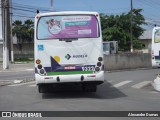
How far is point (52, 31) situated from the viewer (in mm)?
14680

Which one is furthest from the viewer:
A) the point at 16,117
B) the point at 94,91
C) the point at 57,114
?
the point at 94,91

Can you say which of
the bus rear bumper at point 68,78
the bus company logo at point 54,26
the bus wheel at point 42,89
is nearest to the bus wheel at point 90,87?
the bus rear bumper at point 68,78

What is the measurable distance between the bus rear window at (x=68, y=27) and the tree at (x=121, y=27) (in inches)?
2107

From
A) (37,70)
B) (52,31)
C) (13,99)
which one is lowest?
(13,99)

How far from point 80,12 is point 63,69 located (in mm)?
2250

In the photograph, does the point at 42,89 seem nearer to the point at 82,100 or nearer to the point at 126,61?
the point at 82,100

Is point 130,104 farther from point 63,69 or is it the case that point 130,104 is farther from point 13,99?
point 13,99

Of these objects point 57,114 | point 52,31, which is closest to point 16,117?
point 57,114

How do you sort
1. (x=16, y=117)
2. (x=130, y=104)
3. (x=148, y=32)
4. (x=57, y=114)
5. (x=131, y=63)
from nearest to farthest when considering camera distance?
(x=16, y=117) → (x=57, y=114) → (x=130, y=104) → (x=131, y=63) → (x=148, y=32)

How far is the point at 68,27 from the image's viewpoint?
14.7 m

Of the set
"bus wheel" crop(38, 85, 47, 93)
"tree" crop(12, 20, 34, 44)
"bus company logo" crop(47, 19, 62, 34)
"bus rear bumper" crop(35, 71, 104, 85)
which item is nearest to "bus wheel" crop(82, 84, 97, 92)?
"bus rear bumper" crop(35, 71, 104, 85)

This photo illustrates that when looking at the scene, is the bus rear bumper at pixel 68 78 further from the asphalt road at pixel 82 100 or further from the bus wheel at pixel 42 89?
the bus wheel at pixel 42 89

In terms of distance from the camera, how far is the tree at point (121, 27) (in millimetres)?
68438

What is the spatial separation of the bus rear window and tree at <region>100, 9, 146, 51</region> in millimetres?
53513
